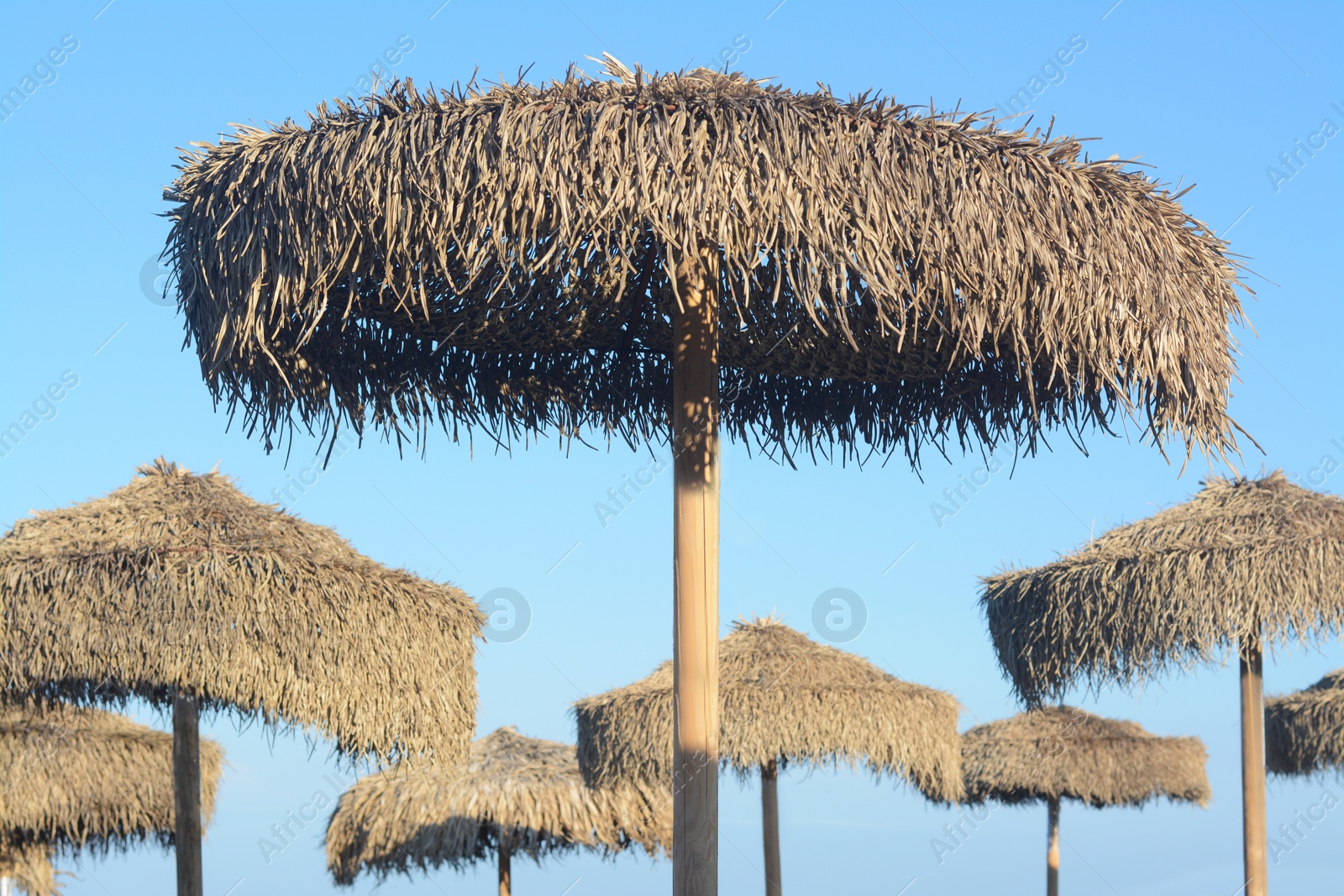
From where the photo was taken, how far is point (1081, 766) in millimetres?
17078

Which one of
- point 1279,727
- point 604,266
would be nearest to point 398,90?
point 604,266

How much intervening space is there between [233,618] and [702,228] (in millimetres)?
4056

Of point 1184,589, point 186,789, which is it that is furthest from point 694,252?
point 1184,589

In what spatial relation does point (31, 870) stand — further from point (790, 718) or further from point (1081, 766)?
point (1081, 766)

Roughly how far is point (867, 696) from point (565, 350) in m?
7.06

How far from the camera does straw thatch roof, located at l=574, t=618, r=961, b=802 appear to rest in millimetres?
11875

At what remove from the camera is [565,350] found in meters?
6.13

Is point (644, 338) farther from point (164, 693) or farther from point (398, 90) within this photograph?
point (164, 693)

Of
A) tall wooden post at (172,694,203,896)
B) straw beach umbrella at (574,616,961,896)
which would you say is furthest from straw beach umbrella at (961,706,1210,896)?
tall wooden post at (172,694,203,896)

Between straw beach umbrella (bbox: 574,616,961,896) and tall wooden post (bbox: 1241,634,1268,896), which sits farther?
straw beach umbrella (bbox: 574,616,961,896)

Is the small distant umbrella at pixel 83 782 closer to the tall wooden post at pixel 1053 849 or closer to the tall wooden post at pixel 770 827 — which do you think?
the tall wooden post at pixel 770 827

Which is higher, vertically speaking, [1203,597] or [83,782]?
[1203,597]

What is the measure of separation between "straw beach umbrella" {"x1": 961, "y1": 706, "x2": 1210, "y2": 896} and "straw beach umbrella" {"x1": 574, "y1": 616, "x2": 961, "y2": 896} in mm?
4302

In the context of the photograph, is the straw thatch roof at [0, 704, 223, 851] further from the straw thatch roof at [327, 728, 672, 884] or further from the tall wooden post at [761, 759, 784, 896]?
the tall wooden post at [761, 759, 784, 896]
